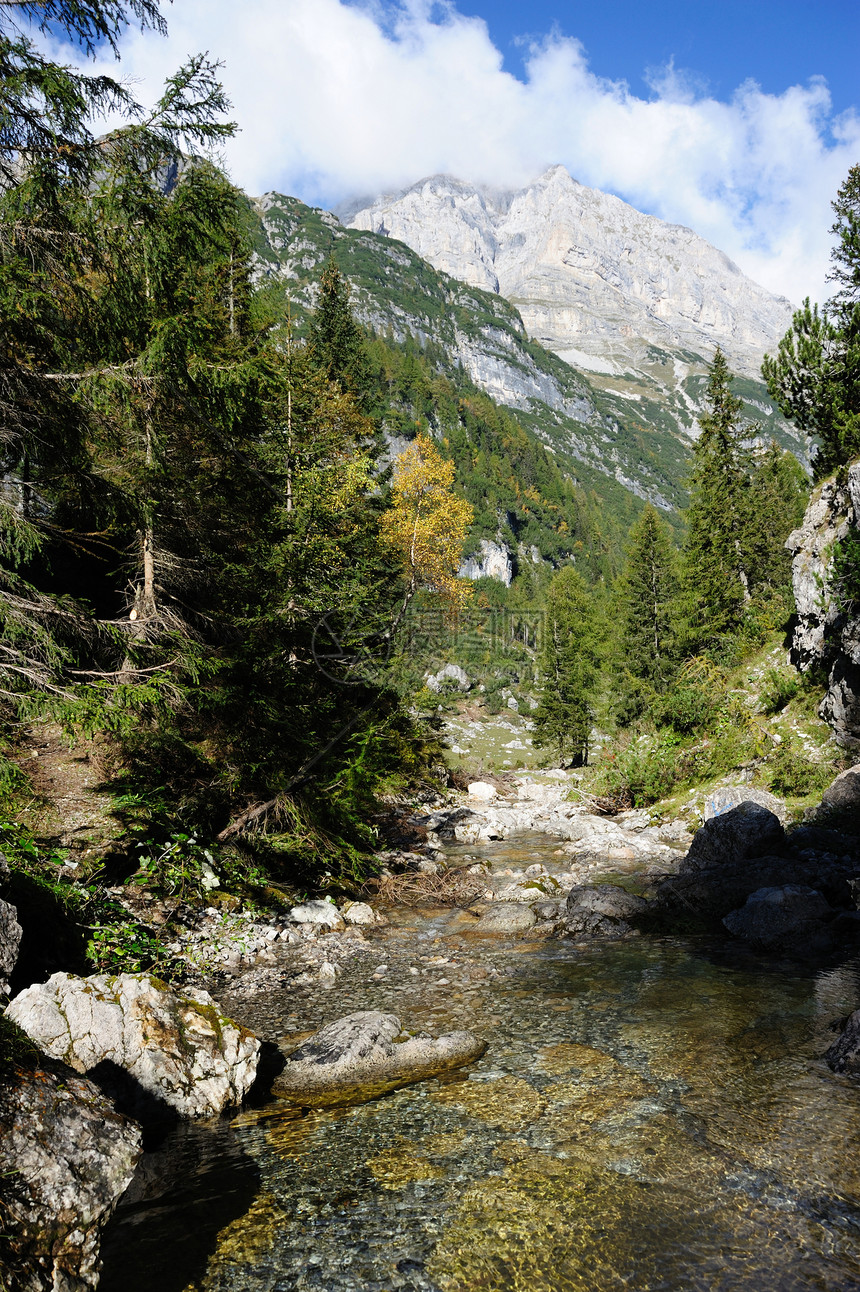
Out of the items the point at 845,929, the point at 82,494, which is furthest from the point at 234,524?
the point at 845,929

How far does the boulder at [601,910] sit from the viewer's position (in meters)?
11.0

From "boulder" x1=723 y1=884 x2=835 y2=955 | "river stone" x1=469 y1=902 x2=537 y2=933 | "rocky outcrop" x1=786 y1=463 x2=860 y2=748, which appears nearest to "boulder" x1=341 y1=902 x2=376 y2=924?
"river stone" x1=469 y1=902 x2=537 y2=933

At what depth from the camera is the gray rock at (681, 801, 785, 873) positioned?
13.7 meters

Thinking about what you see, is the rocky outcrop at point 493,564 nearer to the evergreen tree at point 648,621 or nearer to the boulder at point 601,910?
the evergreen tree at point 648,621

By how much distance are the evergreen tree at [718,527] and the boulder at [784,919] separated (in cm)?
1948

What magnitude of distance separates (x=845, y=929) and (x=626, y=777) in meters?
13.4

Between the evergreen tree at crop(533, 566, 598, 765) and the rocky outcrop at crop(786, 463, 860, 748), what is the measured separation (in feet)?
64.9

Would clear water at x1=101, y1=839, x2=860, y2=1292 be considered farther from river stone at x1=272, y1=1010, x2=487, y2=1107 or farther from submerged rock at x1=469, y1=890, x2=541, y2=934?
submerged rock at x1=469, y1=890, x2=541, y2=934

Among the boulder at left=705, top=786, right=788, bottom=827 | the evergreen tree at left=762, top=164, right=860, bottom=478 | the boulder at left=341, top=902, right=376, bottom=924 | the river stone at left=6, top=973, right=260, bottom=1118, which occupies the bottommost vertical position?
the boulder at left=341, top=902, right=376, bottom=924

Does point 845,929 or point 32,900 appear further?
point 845,929

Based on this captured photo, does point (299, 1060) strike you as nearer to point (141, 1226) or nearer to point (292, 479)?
point (141, 1226)

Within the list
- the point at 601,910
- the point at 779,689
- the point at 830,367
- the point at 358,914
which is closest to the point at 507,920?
the point at 601,910

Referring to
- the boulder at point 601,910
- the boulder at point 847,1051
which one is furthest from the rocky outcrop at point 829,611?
the boulder at point 847,1051

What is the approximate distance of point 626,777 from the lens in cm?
2308
